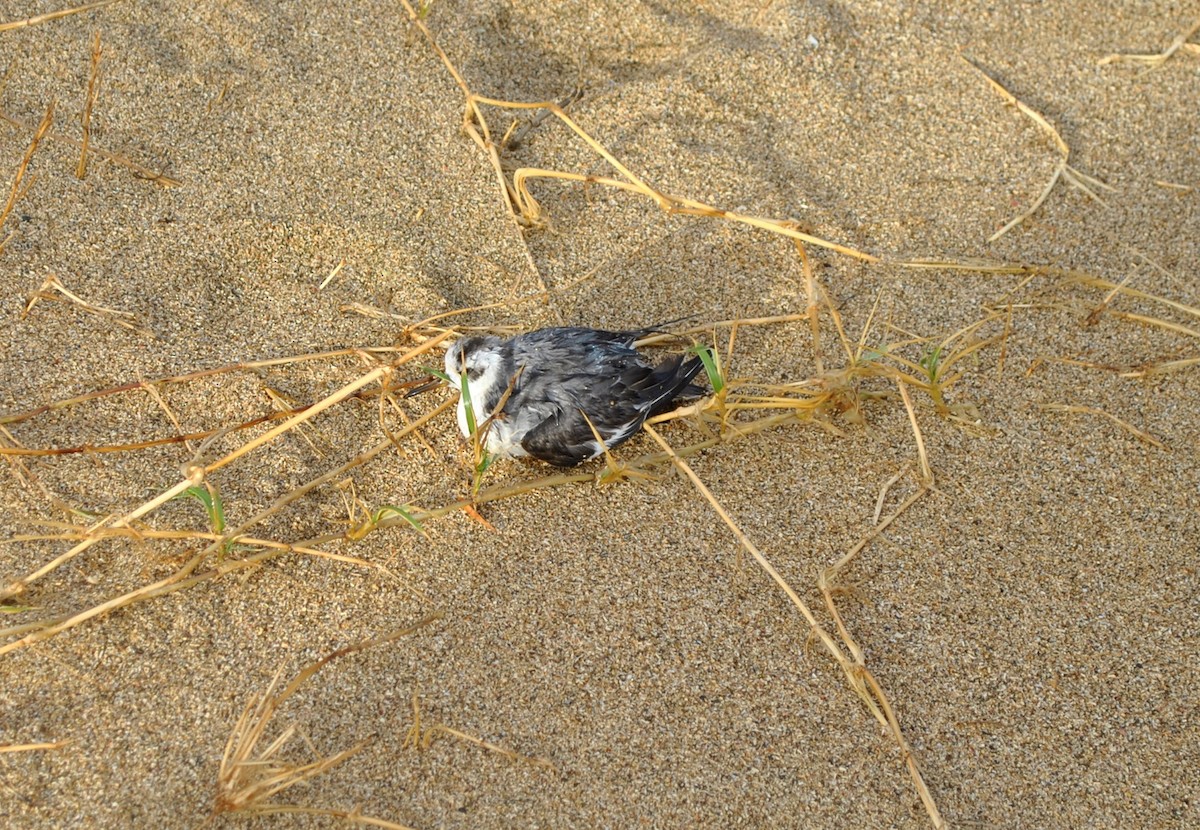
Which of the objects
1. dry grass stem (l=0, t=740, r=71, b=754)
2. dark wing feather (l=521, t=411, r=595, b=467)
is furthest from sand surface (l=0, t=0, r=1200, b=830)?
dark wing feather (l=521, t=411, r=595, b=467)

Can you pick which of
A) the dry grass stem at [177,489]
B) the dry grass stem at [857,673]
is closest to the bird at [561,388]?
the dry grass stem at [857,673]

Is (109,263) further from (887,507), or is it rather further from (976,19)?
(976,19)

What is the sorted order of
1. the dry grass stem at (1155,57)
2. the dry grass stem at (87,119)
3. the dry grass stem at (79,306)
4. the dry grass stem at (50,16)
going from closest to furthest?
the dry grass stem at (79,306)
the dry grass stem at (87,119)
the dry grass stem at (50,16)
the dry grass stem at (1155,57)

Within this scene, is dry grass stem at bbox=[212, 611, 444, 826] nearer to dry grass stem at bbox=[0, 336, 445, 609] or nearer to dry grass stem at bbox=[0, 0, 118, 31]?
dry grass stem at bbox=[0, 336, 445, 609]

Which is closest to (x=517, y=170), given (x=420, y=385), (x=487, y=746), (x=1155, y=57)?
(x=420, y=385)

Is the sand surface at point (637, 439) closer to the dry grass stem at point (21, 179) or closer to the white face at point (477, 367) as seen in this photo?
the dry grass stem at point (21, 179)

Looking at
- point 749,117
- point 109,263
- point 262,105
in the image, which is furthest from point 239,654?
point 749,117
